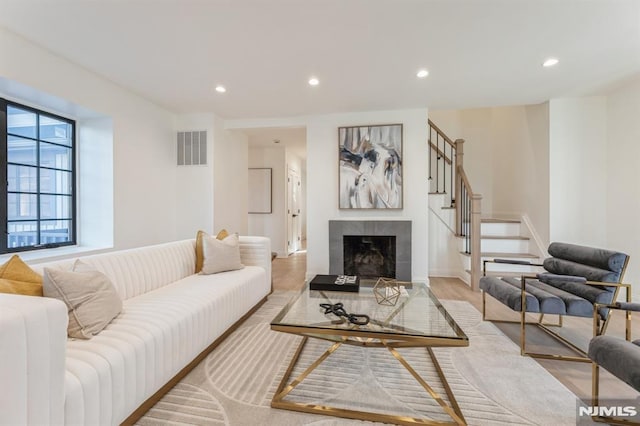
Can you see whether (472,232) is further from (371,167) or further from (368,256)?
(371,167)

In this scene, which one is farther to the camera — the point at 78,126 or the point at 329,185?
the point at 329,185

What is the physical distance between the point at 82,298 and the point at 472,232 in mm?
4192

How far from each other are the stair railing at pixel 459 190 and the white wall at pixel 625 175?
1.54 meters

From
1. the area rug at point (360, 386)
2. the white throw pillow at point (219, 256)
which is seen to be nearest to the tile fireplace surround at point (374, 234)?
the white throw pillow at point (219, 256)

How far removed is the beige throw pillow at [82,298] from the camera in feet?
4.64

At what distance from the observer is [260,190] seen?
6555 millimetres

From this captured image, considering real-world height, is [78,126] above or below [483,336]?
above

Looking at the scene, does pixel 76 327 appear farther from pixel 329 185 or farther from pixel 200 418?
pixel 329 185

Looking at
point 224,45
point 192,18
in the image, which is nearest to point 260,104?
point 224,45

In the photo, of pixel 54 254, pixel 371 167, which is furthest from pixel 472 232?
pixel 54 254

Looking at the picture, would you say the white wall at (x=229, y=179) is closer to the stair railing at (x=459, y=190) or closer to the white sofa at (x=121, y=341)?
the white sofa at (x=121, y=341)

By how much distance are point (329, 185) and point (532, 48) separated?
110 inches

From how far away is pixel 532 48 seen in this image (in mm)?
2494

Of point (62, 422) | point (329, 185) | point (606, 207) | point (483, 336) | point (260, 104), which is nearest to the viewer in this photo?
point (62, 422)
